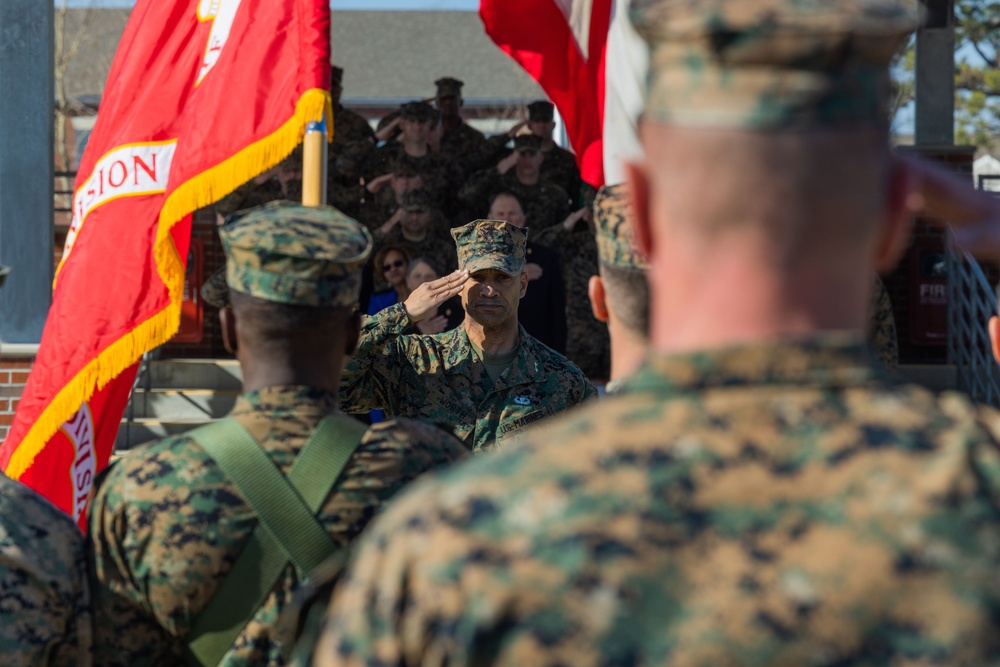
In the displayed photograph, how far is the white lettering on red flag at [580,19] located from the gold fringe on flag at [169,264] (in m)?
1.83

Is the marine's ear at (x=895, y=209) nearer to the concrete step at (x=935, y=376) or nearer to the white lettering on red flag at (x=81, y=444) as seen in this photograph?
the white lettering on red flag at (x=81, y=444)

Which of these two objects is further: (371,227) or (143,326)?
(371,227)

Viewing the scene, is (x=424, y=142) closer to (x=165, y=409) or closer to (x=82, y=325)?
(x=165, y=409)

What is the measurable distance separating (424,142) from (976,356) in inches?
175

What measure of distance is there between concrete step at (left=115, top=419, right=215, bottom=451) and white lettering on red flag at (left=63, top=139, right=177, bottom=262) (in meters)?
3.78

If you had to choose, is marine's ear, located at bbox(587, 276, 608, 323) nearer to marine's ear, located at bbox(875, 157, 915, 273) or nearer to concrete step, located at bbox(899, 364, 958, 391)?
marine's ear, located at bbox(875, 157, 915, 273)

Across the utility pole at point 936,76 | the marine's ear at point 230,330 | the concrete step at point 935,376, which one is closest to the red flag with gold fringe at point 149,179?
the marine's ear at point 230,330

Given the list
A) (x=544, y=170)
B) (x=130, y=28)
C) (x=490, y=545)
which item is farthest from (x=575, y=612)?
(x=544, y=170)

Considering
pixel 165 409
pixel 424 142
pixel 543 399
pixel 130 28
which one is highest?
pixel 130 28

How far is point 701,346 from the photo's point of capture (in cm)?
131

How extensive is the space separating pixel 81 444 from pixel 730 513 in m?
4.80

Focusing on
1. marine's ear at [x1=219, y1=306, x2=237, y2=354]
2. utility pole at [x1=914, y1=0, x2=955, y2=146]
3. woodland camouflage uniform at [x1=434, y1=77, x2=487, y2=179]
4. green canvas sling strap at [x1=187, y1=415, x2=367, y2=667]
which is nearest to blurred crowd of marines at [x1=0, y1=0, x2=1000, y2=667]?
green canvas sling strap at [x1=187, y1=415, x2=367, y2=667]

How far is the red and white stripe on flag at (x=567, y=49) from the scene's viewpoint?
21.4ft

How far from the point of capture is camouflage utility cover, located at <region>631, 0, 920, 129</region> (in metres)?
1.28
